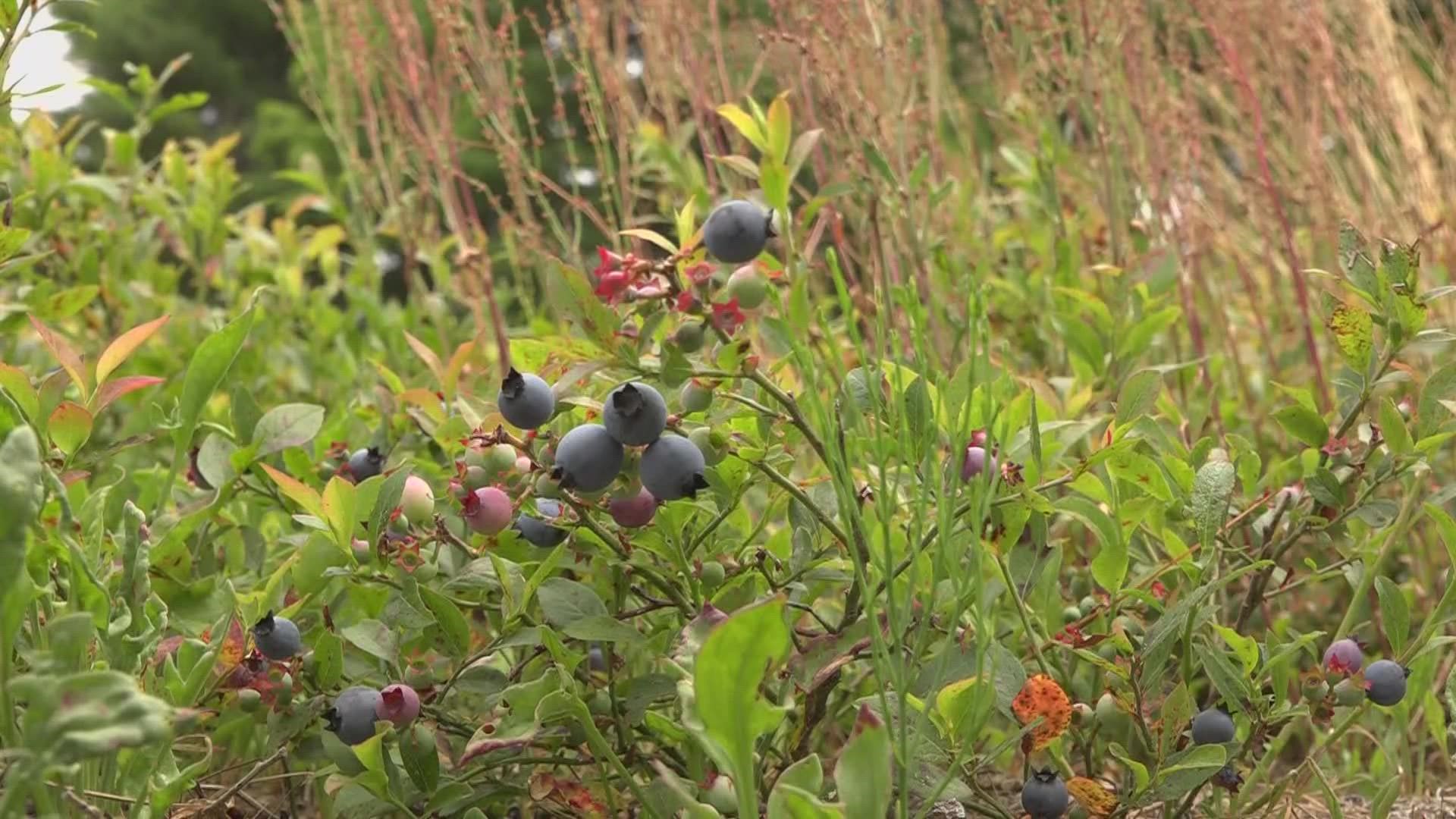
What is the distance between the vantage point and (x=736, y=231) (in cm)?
72

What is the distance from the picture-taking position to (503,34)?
1711 millimetres

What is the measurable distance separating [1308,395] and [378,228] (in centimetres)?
176

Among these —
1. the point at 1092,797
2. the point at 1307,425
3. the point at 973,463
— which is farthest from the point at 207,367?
the point at 1307,425

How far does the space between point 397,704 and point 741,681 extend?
27cm

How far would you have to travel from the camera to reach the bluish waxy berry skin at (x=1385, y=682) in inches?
34.4

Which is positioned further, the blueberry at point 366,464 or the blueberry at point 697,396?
the blueberry at point 366,464

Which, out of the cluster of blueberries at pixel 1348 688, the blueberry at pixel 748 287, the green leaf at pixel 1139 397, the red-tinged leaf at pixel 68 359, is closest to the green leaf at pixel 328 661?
the red-tinged leaf at pixel 68 359

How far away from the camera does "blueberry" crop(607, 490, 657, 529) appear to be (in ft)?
2.55

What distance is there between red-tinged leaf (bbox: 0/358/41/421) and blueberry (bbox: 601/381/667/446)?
1.40 ft

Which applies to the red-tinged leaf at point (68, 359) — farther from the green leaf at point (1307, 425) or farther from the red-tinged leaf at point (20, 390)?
the green leaf at point (1307, 425)

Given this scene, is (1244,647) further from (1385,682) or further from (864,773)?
(864,773)

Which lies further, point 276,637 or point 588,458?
point 276,637

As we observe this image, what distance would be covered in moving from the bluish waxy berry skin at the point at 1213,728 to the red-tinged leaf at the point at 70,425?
0.75 meters

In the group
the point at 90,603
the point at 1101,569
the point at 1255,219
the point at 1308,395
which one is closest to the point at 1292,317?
the point at 1255,219
